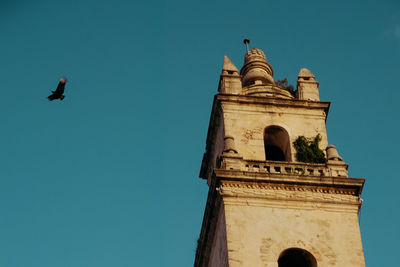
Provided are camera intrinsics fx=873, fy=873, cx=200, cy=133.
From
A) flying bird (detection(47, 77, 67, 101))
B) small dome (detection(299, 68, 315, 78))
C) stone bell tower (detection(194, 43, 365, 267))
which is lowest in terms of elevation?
flying bird (detection(47, 77, 67, 101))

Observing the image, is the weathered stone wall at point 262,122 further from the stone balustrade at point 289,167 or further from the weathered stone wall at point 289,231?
the weathered stone wall at point 289,231

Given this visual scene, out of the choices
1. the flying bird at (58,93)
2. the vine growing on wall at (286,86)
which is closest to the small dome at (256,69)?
the vine growing on wall at (286,86)

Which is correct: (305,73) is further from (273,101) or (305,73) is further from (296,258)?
(296,258)

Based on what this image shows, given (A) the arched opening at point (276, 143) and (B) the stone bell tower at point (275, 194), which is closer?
(B) the stone bell tower at point (275, 194)

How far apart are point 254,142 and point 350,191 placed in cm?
422

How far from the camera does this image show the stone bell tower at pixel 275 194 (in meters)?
28.6

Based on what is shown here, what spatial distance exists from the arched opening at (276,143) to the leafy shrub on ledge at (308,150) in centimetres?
52

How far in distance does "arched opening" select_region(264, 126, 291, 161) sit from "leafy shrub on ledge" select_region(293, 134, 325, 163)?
0.52 meters

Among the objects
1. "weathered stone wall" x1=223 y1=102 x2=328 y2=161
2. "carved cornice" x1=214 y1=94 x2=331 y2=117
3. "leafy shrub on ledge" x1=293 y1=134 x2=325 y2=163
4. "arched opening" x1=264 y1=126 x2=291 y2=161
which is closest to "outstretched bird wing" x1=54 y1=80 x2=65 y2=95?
"weathered stone wall" x1=223 y1=102 x2=328 y2=161

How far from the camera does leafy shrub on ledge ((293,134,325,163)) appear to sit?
105 ft

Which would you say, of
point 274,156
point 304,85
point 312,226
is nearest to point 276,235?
point 312,226

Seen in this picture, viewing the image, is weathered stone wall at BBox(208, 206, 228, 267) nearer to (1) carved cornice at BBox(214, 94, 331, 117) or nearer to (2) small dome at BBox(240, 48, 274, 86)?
(1) carved cornice at BBox(214, 94, 331, 117)

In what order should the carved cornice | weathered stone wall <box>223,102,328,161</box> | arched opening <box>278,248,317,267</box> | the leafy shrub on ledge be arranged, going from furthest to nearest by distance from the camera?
1. the carved cornice
2. weathered stone wall <box>223,102,328,161</box>
3. the leafy shrub on ledge
4. arched opening <box>278,248,317,267</box>

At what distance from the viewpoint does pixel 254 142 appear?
3259 centimetres
